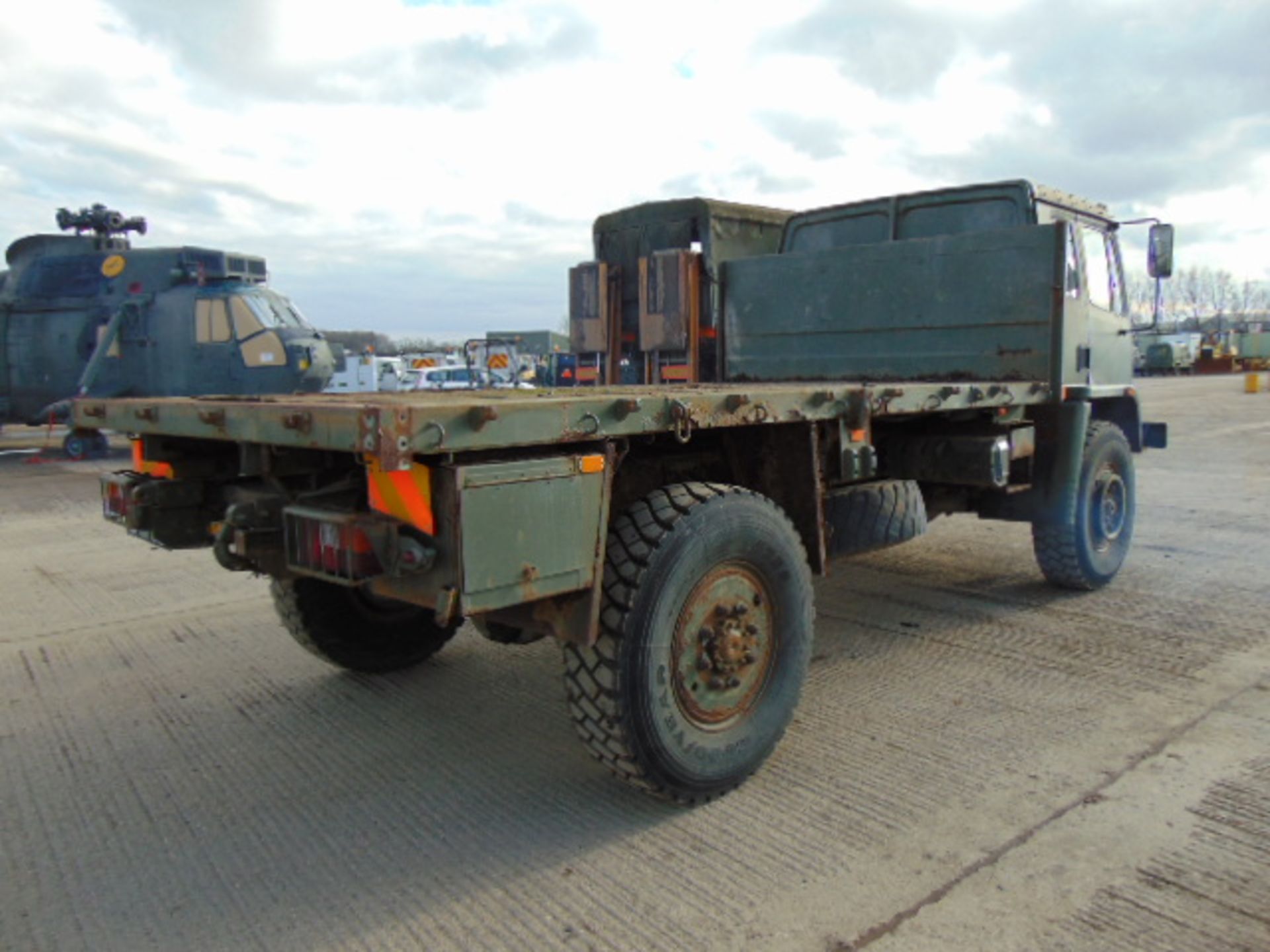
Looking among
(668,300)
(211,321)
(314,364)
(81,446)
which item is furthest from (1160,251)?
(81,446)

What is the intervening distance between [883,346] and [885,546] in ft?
4.62

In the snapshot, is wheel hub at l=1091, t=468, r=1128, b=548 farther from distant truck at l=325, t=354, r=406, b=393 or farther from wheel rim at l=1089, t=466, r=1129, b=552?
distant truck at l=325, t=354, r=406, b=393

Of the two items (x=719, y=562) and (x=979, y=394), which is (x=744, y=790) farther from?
(x=979, y=394)

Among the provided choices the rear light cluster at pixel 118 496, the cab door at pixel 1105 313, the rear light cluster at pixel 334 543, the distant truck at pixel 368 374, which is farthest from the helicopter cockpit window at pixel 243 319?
the distant truck at pixel 368 374

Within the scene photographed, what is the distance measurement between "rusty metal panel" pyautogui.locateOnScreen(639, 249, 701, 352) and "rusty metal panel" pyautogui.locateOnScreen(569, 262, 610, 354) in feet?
2.77

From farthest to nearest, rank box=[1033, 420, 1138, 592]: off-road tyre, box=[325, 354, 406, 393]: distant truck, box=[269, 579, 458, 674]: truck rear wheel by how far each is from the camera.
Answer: box=[325, 354, 406, 393]: distant truck → box=[1033, 420, 1138, 592]: off-road tyre → box=[269, 579, 458, 674]: truck rear wheel

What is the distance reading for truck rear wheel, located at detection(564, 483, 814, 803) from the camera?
3.02 m

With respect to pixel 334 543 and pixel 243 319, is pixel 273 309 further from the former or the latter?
pixel 334 543

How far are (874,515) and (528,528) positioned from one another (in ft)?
8.29

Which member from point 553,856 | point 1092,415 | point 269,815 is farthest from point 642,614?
point 1092,415

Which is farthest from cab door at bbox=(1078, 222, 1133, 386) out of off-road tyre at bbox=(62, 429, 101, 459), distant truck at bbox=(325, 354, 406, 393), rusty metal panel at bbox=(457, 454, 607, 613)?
distant truck at bbox=(325, 354, 406, 393)

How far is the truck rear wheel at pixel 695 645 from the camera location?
119 inches

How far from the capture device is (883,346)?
5785mm

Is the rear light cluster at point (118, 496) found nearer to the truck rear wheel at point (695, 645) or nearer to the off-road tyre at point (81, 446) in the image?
the truck rear wheel at point (695, 645)
